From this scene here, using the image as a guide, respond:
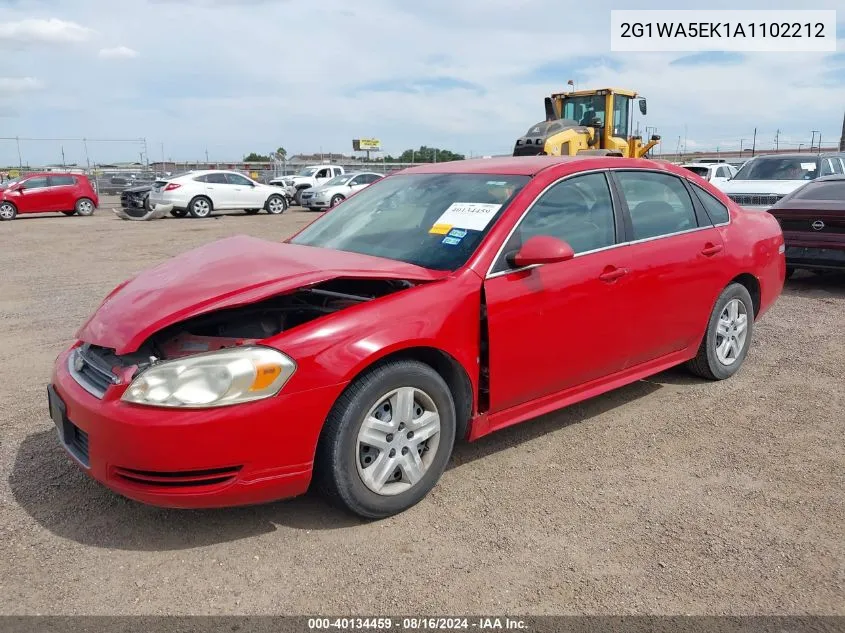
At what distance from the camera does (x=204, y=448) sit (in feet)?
8.86

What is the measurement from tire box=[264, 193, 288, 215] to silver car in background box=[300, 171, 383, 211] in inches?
47.4

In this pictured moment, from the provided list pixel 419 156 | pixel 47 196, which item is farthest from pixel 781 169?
pixel 419 156

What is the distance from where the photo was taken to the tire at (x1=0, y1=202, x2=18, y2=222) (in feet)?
69.2

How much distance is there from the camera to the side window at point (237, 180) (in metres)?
21.6

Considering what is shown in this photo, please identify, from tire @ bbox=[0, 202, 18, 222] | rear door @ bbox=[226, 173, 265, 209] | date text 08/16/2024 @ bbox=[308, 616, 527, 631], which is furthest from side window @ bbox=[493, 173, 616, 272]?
tire @ bbox=[0, 202, 18, 222]

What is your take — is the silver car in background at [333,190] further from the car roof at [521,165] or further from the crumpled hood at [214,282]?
the crumpled hood at [214,282]

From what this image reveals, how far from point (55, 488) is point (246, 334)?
122cm

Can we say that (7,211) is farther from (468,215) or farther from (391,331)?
(391,331)

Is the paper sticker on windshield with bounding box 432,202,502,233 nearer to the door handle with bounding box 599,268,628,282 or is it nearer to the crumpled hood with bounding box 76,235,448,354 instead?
the crumpled hood with bounding box 76,235,448,354

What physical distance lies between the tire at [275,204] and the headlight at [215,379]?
67.4ft

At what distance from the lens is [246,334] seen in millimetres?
3352

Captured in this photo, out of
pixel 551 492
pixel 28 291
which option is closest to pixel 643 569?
pixel 551 492

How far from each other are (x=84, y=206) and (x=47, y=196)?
3.71 ft

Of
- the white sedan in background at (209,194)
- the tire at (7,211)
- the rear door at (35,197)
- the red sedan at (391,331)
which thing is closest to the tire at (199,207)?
the white sedan in background at (209,194)
